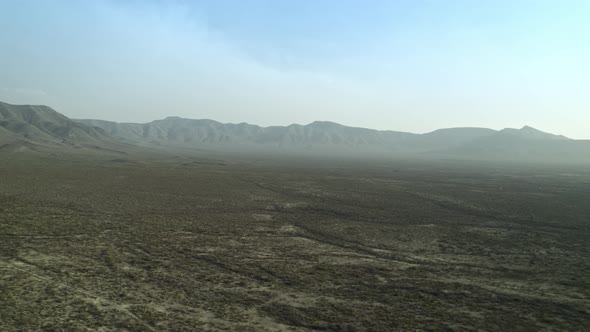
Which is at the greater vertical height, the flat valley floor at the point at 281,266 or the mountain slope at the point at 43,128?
the mountain slope at the point at 43,128

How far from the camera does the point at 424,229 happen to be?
21.8 meters

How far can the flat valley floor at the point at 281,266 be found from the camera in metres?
9.72

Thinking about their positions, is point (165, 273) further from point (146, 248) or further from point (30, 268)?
point (30, 268)

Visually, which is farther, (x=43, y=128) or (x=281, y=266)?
(x=43, y=128)

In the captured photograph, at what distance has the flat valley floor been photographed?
9719 millimetres

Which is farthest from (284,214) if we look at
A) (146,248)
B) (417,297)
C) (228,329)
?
(228,329)

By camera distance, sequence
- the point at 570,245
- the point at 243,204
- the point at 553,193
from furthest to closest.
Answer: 1. the point at 553,193
2. the point at 243,204
3. the point at 570,245

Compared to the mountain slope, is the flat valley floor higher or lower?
lower

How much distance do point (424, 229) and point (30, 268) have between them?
19559 mm

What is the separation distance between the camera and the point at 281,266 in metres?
14.0

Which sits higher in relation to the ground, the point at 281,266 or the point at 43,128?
the point at 43,128

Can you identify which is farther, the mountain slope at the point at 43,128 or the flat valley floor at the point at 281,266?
the mountain slope at the point at 43,128

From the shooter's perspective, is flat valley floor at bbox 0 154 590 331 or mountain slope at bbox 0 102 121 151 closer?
flat valley floor at bbox 0 154 590 331

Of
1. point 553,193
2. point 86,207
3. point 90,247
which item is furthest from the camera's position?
point 553,193
